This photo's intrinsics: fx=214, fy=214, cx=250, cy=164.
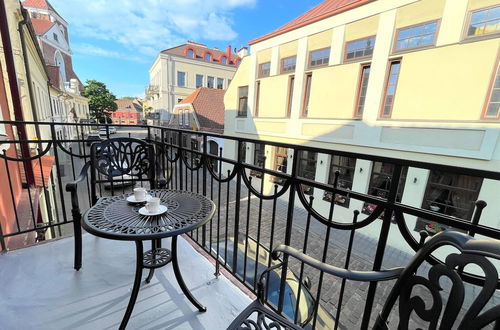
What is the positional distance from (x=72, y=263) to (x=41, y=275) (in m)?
0.19

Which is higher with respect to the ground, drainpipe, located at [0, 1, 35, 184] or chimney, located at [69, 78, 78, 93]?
chimney, located at [69, 78, 78, 93]

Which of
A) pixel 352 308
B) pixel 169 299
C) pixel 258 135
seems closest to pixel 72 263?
pixel 169 299

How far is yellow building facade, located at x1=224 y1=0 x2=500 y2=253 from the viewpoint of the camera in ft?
16.4

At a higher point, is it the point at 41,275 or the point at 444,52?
the point at 444,52

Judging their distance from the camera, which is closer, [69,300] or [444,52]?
[69,300]

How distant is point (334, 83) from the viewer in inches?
300

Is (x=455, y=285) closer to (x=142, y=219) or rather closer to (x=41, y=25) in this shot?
(x=142, y=219)

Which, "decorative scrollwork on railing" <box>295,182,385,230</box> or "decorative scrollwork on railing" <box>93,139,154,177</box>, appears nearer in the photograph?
"decorative scrollwork on railing" <box>295,182,385,230</box>

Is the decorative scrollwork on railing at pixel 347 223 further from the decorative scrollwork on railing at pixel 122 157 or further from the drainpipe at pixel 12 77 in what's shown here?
the drainpipe at pixel 12 77

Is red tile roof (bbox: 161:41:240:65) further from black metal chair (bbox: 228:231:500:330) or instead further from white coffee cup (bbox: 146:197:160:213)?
black metal chair (bbox: 228:231:500:330)

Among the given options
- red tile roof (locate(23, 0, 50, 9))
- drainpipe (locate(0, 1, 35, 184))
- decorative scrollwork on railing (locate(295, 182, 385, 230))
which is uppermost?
red tile roof (locate(23, 0, 50, 9))

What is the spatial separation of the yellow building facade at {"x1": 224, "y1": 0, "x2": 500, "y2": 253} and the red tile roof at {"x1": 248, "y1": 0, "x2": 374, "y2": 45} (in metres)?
0.07

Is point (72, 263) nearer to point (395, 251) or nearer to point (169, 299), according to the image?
point (169, 299)

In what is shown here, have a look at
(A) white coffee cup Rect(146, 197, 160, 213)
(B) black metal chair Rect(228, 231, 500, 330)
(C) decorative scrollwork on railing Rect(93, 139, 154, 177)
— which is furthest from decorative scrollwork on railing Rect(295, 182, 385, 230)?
(C) decorative scrollwork on railing Rect(93, 139, 154, 177)
